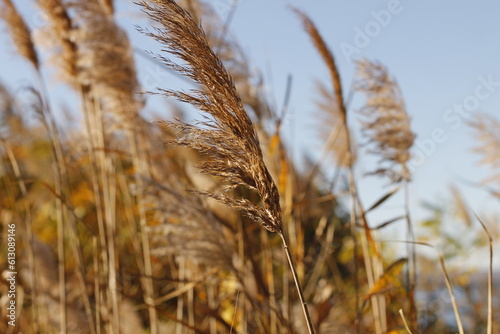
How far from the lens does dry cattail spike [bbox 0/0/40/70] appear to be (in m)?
3.17

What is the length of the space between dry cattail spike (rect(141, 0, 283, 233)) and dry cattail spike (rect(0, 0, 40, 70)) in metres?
2.15

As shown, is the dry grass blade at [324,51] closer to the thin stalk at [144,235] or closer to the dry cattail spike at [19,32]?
the thin stalk at [144,235]

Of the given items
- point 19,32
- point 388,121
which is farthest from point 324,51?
point 19,32

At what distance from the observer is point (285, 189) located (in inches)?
120

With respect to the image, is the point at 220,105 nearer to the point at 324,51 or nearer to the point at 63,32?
the point at 324,51

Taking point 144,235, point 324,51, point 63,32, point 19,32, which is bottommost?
point 144,235

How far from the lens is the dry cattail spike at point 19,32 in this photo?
317cm

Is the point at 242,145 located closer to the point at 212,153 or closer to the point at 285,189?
the point at 212,153

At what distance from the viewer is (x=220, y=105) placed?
1.28 meters

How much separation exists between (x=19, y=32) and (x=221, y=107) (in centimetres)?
234

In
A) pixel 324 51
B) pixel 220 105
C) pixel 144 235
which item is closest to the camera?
pixel 220 105

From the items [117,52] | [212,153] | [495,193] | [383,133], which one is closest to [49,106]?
[117,52]

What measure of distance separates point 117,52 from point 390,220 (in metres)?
1.73

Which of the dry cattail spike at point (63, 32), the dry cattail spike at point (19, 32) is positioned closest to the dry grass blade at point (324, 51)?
the dry cattail spike at point (63, 32)
